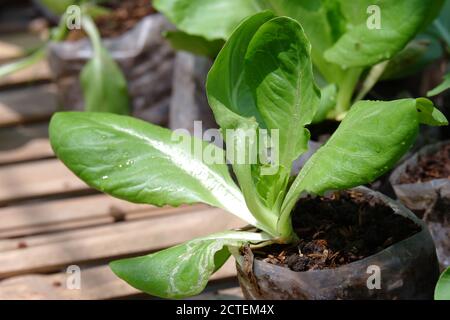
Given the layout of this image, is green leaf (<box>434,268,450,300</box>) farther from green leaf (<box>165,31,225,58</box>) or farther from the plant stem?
green leaf (<box>165,31,225,58</box>)

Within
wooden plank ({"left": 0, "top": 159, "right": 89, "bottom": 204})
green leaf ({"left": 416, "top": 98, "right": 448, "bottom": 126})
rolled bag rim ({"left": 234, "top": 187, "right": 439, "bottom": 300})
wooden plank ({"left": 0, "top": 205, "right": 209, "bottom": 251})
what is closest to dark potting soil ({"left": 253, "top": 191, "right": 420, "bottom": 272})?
rolled bag rim ({"left": 234, "top": 187, "right": 439, "bottom": 300})

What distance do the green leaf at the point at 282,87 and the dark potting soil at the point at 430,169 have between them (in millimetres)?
211

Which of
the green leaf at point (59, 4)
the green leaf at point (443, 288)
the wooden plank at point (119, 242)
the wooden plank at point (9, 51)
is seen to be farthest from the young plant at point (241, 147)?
the wooden plank at point (9, 51)

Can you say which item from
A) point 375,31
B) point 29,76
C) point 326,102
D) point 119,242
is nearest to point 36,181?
point 119,242

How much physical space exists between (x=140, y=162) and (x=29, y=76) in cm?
83

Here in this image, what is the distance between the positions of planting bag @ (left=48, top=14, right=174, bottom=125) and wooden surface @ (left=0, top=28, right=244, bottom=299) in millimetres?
143

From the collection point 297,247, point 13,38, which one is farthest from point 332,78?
point 13,38

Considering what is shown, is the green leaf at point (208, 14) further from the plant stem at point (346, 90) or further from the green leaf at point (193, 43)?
the plant stem at point (346, 90)

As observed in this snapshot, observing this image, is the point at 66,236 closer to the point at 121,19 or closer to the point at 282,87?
the point at 282,87

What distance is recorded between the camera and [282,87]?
916mm

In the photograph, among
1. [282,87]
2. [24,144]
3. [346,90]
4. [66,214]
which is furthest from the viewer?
[24,144]

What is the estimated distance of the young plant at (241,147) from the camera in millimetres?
809

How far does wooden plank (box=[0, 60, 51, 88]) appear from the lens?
170cm

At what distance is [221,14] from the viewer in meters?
1.23
